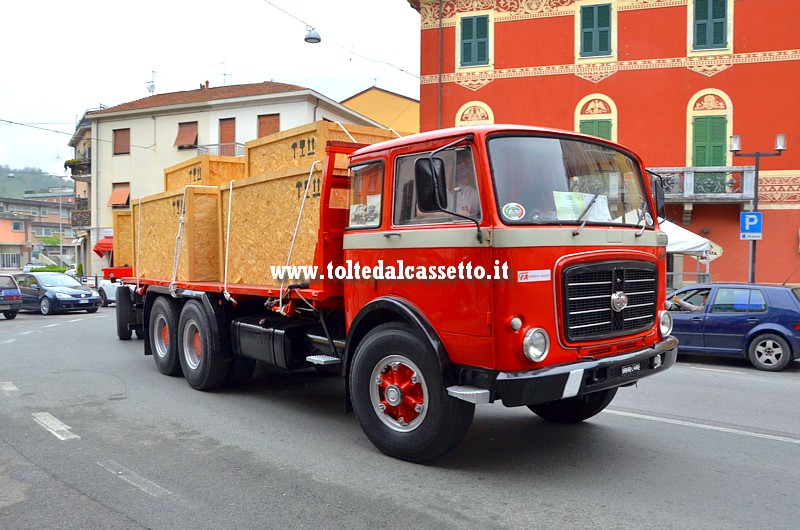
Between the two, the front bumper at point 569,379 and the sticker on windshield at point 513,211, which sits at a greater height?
the sticker on windshield at point 513,211

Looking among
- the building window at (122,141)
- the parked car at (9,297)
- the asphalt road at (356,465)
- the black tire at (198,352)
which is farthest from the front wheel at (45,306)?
the building window at (122,141)

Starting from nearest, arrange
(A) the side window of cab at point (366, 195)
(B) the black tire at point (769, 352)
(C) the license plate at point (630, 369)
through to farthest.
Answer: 1. (C) the license plate at point (630, 369)
2. (A) the side window of cab at point (366, 195)
3. (B) the black tire at point (769, 352)

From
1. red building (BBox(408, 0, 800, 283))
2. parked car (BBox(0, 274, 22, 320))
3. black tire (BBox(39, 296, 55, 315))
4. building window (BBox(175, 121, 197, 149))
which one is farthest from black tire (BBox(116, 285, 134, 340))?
building window (BBox(175, 121, 197, 149))

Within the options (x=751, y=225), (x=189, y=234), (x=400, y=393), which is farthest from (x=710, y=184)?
(x=400, y=393)

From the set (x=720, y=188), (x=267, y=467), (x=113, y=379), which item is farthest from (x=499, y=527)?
(x=720, y=188)

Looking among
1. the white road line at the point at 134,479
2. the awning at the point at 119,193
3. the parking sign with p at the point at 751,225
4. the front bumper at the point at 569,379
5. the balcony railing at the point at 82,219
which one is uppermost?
the awning at the point at 119,193

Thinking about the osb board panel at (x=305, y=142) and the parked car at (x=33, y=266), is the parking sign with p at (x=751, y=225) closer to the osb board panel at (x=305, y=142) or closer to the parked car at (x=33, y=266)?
the osb board panel at (x=305, y=142)

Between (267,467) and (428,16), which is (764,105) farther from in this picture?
(267,467)

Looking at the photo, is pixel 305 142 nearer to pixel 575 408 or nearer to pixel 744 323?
pixel 575 408

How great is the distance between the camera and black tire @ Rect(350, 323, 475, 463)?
4.82 meters

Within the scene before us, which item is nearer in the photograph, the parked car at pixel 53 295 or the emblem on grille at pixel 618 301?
the emblem on grille at pixel 618 301

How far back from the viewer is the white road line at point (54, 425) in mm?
6027

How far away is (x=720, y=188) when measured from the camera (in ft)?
69.2

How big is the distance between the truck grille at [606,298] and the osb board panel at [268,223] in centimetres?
233
